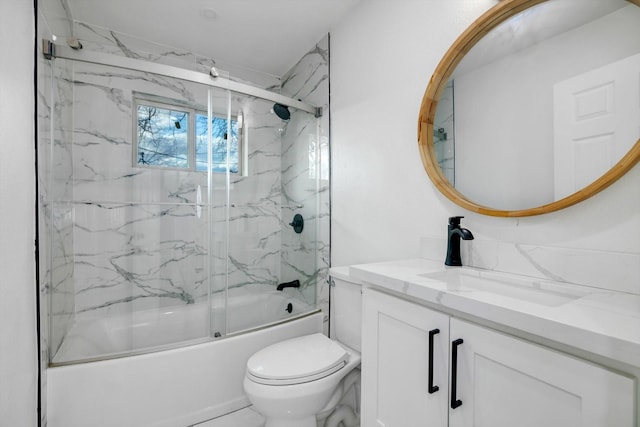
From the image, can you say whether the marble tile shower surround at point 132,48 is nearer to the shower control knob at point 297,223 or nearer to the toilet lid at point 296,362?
the shower control knob at point 297,223

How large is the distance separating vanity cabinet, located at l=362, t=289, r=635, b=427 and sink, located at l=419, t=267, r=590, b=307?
0.14 m

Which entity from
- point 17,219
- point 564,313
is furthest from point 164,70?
point 564,313

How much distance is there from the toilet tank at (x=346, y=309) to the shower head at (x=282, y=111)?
120 cm

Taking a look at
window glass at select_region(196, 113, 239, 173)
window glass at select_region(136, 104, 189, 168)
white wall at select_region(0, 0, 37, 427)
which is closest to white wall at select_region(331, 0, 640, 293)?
window glass at select_region(196, 113, 239, 173)

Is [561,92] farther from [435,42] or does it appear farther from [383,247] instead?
[383,247]

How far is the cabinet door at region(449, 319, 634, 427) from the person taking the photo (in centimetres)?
49

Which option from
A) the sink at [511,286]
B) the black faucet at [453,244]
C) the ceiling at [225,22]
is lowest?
the sink at [511,286]

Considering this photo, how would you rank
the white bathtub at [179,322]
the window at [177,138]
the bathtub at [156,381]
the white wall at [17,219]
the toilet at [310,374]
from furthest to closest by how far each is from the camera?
the window at [177,138] < the white bathtub at [179,322] < the bathtub at [156,381] < the toilet at [310,374] < the white wall at [17,219]

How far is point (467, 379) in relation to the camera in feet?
2.27

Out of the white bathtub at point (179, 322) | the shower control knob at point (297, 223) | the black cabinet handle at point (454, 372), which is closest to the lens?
the black cabinet handle at point (454, 372)

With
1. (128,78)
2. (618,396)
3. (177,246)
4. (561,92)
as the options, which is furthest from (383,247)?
(128,78)

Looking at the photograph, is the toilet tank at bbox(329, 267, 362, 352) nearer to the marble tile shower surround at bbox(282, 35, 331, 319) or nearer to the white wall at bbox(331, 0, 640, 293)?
the white wall at bbox(331, 0, 640, 293)

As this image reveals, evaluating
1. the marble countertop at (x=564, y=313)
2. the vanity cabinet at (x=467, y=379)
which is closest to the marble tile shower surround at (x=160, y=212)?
the vanity cabinet at (x=467, y=379)

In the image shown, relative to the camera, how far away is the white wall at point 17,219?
883mm
